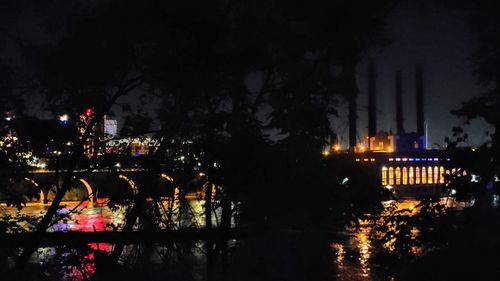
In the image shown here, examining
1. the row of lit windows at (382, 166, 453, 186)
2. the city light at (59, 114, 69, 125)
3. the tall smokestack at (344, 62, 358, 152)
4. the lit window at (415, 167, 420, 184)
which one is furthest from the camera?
the lit window at (415, 167, 420, 184)

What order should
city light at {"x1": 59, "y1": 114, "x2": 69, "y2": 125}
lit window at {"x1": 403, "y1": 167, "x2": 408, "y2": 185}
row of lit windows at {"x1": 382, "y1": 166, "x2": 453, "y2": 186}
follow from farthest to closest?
1. lit window at {"x1": 403, "y1": 167, "x2": 408, "y2": 185}
2. row of lit windows at {"x1": 382, "y1": 166, "x2": 453, "y2": 186}
3. city light at {"x1": 59, "y1": 114, "x2": 69, "y2": 125}

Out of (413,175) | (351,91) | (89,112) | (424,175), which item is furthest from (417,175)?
(89,112)

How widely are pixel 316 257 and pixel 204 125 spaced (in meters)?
2.97

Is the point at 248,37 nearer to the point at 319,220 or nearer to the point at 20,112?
the point at 319,220

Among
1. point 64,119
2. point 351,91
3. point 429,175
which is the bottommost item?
point 429,175

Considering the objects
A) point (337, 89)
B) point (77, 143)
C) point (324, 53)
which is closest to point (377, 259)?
point (337, 89)

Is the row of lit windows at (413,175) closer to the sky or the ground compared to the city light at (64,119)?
closer to the ground

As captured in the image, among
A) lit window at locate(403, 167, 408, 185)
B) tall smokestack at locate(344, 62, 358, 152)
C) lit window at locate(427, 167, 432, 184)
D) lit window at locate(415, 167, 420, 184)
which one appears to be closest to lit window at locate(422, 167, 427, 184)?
lit window at locate(427, 167, 432, 184)

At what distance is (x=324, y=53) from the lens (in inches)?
234

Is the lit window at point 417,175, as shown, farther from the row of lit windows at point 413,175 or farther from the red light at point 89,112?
the red light at point 89,112

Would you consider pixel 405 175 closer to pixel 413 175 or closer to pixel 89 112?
pixel 413 175

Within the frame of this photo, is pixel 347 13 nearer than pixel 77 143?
Yes

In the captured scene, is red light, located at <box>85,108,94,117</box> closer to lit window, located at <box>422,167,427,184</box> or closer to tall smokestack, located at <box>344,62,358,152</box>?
tall smokestack, located at <box>344,62,358,152</box>

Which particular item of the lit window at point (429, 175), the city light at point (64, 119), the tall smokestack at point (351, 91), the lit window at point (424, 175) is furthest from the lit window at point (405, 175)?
the city light at point (64, 119)
